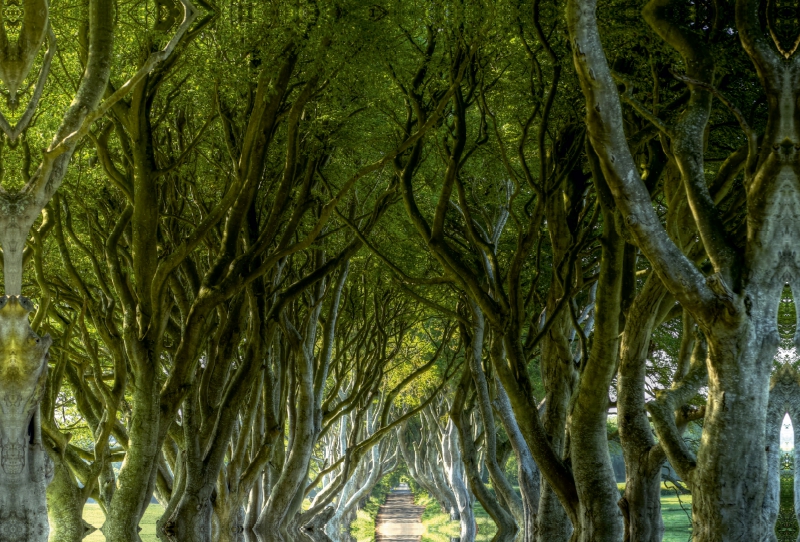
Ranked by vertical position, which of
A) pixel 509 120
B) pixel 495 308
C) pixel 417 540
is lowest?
pixel 417 540

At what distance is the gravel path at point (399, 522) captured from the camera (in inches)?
1762

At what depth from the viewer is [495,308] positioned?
1149cm

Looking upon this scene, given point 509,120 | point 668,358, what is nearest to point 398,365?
point 668,358

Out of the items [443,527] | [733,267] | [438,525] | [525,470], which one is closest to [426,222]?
[525,470]

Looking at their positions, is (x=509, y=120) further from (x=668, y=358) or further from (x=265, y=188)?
(x=668, y=358)

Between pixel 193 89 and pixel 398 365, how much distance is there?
749 inches

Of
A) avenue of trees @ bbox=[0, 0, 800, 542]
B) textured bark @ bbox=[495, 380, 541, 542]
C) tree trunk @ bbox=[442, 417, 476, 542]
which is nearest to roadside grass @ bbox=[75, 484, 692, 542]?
tree trunk @ bbox=[442, 417, 476, 542]

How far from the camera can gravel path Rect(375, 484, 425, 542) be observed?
4476cm

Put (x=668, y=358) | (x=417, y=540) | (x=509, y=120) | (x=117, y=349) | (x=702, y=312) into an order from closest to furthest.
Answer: (x=702, y=312) < (x=117, y=349) < (x=509, y=120) < (x=668, y=358) < (x=417, y=540)

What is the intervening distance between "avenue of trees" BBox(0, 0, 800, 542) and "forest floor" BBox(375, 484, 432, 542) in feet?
90.2

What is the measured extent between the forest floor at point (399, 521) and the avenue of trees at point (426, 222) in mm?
27504

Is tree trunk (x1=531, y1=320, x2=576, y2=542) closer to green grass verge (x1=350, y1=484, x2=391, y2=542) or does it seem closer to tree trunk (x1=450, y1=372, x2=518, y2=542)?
tree trunk (x1=450, y1=372, x2=518, y2=542)

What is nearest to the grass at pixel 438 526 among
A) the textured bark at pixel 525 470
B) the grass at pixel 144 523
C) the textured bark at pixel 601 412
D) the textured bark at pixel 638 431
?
the grass at pixel 144 523

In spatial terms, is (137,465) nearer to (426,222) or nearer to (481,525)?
(426,222)
